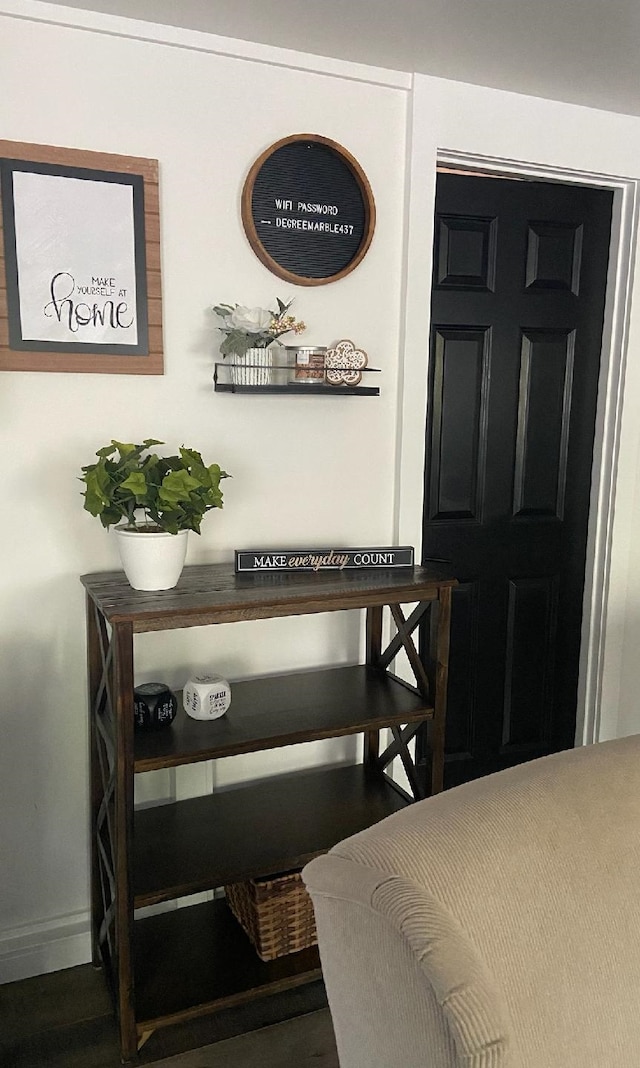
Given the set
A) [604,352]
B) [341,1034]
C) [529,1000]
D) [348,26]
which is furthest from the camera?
[604,352]

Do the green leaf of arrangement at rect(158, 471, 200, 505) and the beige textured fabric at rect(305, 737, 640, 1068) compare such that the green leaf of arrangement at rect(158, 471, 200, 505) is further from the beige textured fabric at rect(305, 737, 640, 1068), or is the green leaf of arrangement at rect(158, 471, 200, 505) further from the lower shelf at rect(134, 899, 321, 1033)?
the lower shelf at rect(134, 899, 321, 1033)

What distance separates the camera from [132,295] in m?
1.88

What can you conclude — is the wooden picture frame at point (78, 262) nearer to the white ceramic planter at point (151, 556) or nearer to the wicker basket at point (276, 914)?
the white ceramic planter at point (151, 556)

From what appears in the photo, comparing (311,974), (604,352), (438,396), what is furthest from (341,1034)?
(604,352)

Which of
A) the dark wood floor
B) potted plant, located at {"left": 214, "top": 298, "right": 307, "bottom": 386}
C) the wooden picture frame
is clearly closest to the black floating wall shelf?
potted plant, located at {"left": 214, "top": 298, "right": 307, "bottom": 386}

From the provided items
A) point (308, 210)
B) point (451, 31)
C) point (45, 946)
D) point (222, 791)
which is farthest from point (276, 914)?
point (451, 31)

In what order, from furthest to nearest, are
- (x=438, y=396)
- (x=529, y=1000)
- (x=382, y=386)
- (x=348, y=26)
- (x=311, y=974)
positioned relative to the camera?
1. (x=438, y=396)
2. (x=382, y=386)
3. (x=311, y=974)
4. (x=348, y=26)
5. (x=529, y=1000)

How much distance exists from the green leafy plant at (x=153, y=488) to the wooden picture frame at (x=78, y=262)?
0.29 metres

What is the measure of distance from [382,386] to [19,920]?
162cm

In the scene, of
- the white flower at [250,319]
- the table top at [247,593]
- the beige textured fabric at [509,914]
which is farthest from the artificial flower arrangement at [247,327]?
the beige textured fabric at [509,914]

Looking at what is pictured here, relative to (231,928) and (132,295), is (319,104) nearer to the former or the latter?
(132,295)

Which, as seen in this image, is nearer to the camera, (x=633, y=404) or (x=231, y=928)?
(x=231, y=928)

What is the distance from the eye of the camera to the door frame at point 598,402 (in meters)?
2.15

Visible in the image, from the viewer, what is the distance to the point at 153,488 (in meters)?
1.70
